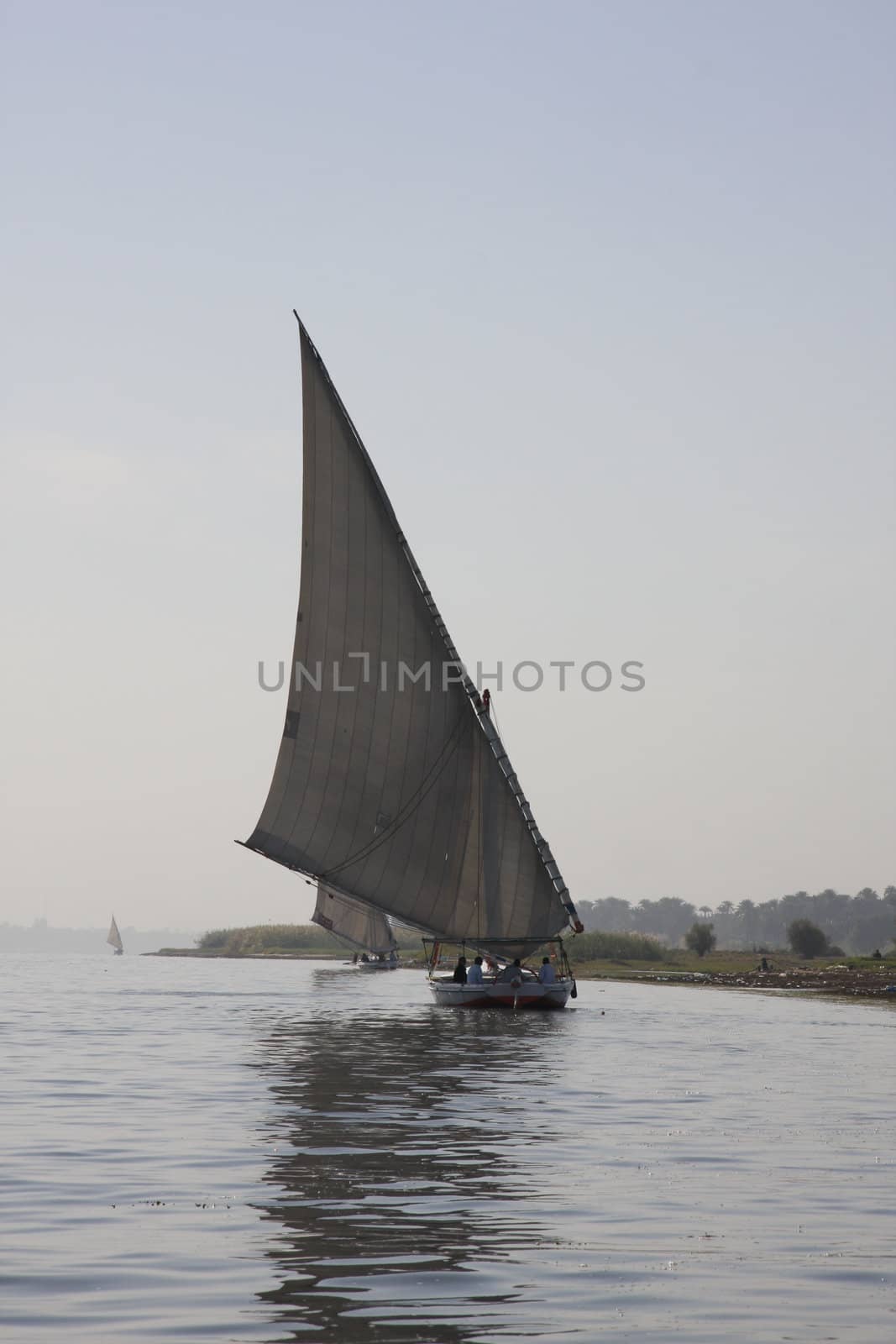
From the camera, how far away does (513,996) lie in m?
55.8

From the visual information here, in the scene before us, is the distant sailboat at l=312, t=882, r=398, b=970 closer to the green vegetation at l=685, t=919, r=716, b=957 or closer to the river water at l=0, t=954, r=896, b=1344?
the green vegetation at l=685, t=919, r=716, b=957

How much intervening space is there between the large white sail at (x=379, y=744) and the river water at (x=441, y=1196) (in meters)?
13.4

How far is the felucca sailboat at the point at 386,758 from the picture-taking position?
49406mm

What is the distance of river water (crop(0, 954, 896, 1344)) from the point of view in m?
11.8

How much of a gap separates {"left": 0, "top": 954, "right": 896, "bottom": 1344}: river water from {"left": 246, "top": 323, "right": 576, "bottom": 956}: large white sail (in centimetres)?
1344

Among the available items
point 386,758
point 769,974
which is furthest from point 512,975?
point 769,974

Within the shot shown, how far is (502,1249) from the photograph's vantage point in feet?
45.5

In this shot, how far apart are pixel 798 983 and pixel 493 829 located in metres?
34.2

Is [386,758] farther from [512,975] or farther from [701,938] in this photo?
[701,938]

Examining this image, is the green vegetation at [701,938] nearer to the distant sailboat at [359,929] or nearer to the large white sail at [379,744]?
the distant sailboat at [359,929]

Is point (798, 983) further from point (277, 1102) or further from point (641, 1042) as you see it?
point (277, 1102)

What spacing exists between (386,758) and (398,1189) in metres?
34.4

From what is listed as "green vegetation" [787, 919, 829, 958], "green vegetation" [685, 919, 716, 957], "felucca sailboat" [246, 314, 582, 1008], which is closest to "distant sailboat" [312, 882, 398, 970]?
"green vegetation" [685, 919, 716, 957]

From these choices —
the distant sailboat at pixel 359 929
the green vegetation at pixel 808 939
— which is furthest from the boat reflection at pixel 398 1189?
the green vegetation at pixel 808 939
